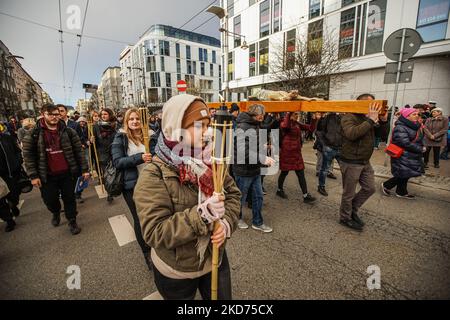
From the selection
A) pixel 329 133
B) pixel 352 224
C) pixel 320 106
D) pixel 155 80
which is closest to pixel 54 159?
pixel 320 106

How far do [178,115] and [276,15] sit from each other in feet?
76.0

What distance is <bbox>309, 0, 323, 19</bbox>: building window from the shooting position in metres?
16.0

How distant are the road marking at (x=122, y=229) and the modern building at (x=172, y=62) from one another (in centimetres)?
3987

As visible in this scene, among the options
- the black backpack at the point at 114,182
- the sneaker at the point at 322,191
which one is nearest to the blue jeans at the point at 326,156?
the sneaker at the point at 322,191

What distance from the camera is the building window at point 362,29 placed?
512 inches

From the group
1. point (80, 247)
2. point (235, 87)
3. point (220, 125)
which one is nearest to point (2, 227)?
point (80, 247)

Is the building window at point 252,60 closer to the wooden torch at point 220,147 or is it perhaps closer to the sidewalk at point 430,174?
the sidewalk at point 430,174

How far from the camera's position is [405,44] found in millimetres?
5430

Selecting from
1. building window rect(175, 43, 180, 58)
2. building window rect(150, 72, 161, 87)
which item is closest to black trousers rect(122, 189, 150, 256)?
building window rect(150, 72, 161, 87)

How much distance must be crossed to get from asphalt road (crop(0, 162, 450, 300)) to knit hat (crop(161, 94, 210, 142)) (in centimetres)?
191

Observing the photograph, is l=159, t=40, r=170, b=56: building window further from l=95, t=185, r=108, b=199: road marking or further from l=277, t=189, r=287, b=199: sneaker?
l=277, t=189, r=287, b=199: sneaker

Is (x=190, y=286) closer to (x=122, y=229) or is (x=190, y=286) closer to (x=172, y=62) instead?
(x=122, y=229)
